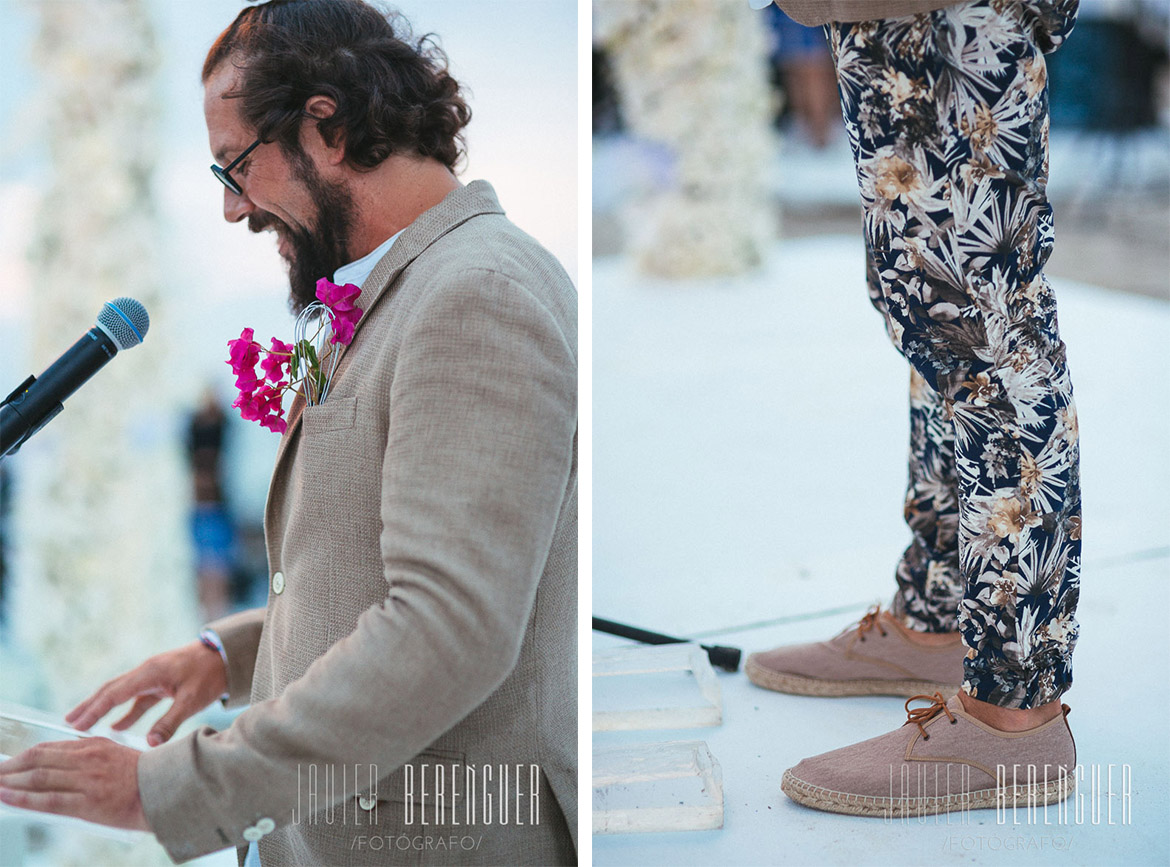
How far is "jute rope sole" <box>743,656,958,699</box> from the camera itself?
177cm

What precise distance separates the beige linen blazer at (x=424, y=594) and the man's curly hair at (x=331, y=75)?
0.46 ft

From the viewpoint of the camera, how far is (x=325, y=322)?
1.25 m

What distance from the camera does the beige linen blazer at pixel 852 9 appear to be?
1.26 metres

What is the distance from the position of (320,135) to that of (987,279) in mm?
780

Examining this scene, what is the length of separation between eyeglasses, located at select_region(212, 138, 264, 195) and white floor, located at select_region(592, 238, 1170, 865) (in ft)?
2.98

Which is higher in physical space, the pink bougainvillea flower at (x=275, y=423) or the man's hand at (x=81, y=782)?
the pink bougainvillea flower at (x=275, y=423)

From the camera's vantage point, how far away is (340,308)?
4.00 ft

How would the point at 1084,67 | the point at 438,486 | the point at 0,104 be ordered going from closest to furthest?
the point at 438,486 < the point at 0,104 < the point at 1084,67

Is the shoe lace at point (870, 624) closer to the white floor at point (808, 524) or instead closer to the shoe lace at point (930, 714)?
the white floor at point (808, 524)

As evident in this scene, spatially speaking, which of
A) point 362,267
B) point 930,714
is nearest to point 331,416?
point 362,267

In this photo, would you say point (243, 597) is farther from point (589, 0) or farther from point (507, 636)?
point (589, 0)

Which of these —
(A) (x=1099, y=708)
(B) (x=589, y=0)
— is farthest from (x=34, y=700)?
(A) (x=1099, y=708)

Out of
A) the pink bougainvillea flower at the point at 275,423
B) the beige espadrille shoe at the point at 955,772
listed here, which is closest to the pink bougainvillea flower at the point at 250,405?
the pink bougainvillea flower at the point at 275,423

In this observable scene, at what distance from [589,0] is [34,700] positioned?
1233 mm
